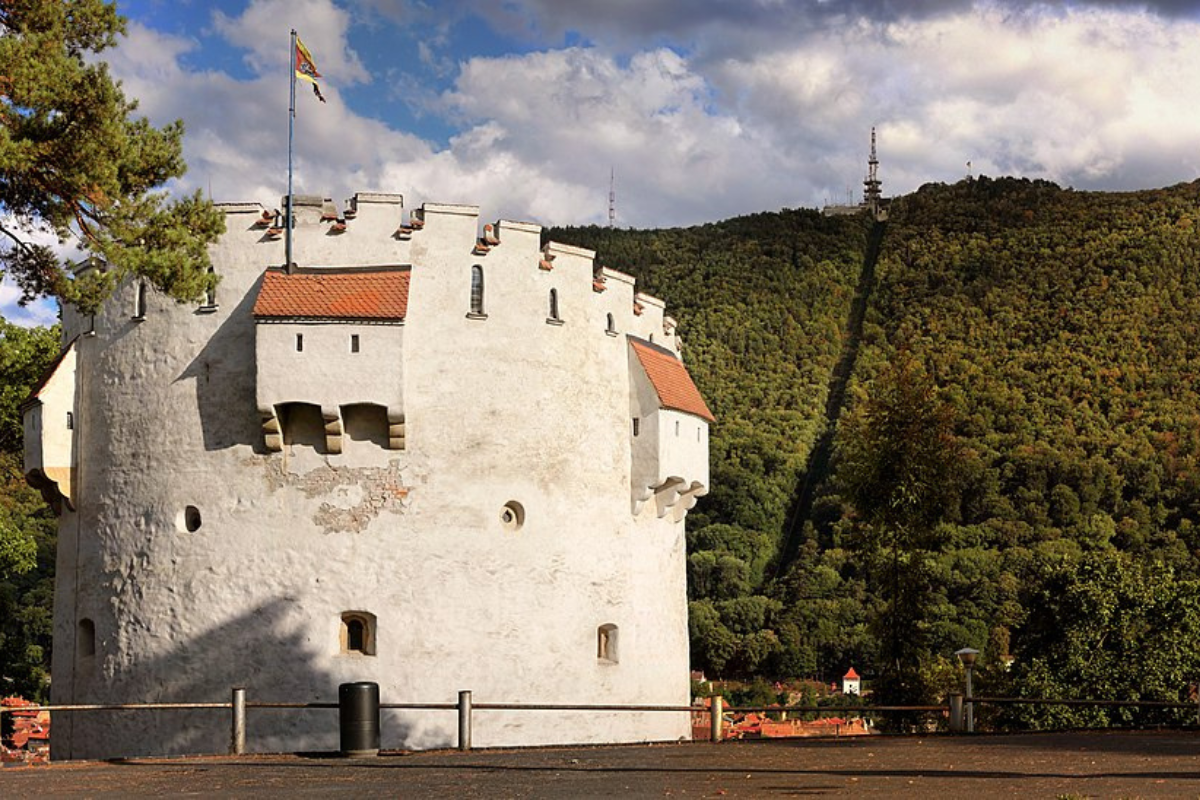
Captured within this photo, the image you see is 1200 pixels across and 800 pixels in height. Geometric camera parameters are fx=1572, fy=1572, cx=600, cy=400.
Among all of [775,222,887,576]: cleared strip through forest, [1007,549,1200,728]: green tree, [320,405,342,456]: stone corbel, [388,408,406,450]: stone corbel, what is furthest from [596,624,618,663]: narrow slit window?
[775,222,887,576]: cleared strip through forest

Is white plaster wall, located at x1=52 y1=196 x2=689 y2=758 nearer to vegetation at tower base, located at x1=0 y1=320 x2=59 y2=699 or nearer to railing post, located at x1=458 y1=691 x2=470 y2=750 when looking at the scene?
railing post, located at x1=458 y1=691 x2=470 y2=750

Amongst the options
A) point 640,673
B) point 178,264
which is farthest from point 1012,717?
point 178,264

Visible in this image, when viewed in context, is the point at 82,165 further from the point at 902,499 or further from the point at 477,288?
the point at 902,499

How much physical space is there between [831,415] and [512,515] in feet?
238

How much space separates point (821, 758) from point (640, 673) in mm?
8701

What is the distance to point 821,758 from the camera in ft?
61.6

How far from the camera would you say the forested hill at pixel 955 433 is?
3650 cm

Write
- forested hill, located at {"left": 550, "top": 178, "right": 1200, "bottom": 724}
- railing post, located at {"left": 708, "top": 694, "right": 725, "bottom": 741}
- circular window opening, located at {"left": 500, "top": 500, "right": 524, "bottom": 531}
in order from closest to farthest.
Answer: railing post, located at {"left": 708, "top": 694, "right": 725, "bottom": 741}, circular window opening, located at {"left": 500, "top": 500, "right": 524, "bottom": 531}, forested hill, located at {"left": 550, "top": 178, "right": 1200, "bottom": 724}

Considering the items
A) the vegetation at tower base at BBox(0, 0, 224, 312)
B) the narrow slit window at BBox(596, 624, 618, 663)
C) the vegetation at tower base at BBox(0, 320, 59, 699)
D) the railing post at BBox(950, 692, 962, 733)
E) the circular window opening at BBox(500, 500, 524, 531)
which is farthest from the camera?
the vegetation at tower base at BBox(0, 320, 59, 699)

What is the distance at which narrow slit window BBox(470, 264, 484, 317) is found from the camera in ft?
85.0

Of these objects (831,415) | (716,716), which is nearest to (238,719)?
(716,716)

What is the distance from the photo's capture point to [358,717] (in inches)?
800

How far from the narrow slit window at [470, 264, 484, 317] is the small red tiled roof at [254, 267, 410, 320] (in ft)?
3.93

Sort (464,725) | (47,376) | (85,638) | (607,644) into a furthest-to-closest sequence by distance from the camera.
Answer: (607,644)
(47,376)
(85,638)
(464,725)
